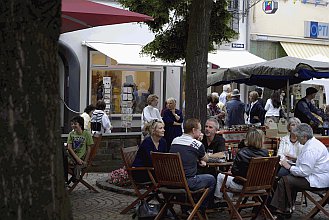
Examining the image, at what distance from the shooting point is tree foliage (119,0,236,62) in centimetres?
1269

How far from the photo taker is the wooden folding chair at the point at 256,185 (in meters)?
7.60

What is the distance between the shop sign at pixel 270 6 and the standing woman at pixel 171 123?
14247 millimetres

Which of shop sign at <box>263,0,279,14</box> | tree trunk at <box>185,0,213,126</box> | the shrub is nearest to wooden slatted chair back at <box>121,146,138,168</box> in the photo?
the shrub

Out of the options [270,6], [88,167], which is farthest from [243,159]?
[270,6]

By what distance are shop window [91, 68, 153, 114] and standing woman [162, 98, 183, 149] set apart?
353 inches

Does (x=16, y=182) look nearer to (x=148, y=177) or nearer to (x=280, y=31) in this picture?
(x=148, y=177)

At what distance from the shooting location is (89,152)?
1034 centimetres

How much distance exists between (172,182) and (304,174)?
1.54 m

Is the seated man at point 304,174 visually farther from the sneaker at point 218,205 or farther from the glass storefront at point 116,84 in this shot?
the glass storefront at point 116,84

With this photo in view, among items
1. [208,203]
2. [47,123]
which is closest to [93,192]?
[208,203]

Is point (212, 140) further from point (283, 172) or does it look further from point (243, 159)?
point (243, 159)

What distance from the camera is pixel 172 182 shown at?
766 cm

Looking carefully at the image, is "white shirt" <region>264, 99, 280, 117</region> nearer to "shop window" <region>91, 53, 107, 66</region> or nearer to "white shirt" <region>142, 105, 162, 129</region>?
"white shirt" <region>142, 105, 162, 129</region>

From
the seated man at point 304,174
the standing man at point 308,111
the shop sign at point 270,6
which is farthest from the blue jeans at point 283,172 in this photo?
the shop sign at point 270,6
